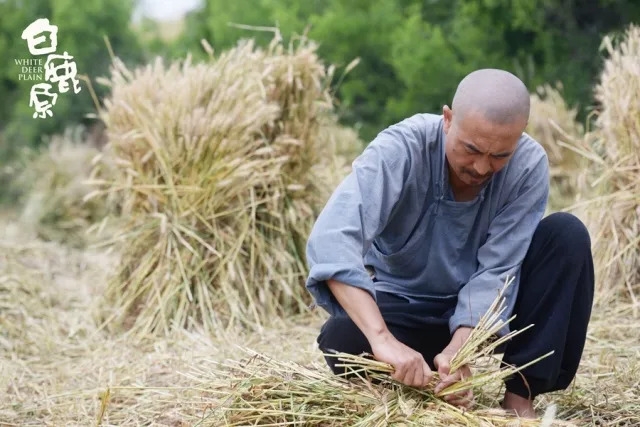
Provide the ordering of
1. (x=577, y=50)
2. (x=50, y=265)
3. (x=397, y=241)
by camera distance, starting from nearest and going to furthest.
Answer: (x=397, y=241) < (x=50, y=265) < (x=577, y=50)

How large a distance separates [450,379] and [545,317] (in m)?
0.33

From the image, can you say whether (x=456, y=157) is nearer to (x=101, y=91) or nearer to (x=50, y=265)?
(x=50, y=265)

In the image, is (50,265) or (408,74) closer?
(50,265)

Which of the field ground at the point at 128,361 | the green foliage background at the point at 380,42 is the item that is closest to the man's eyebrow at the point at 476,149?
the field ground at the point at 128,361

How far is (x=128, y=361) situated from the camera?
3736 mm

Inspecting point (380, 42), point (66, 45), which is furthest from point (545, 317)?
point (66, 45)

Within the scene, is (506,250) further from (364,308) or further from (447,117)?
(364,308)

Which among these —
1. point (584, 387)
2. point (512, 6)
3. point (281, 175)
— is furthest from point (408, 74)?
point (584, 387)

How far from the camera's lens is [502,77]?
243cm

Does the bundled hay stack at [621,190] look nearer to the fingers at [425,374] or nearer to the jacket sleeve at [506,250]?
the jacket sleeve at [506,250]

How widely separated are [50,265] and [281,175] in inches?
76.4

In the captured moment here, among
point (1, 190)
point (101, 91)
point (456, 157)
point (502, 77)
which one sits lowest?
point (1, 190)

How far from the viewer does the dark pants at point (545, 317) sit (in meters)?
2.51

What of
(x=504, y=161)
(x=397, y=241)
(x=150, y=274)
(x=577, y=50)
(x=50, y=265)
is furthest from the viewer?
(x=577, y=50)
